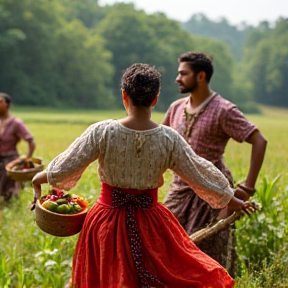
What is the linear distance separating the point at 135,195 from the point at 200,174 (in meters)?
0.35

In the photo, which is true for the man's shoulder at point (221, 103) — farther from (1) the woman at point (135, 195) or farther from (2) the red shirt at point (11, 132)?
(2) the red shirt at point (11, 132)

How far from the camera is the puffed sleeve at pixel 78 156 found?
8.61 ft

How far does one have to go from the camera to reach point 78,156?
8.66ft

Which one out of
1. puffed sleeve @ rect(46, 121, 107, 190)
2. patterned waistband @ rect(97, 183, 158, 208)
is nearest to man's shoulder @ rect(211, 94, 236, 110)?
patterned waistband @ rect(97, 183, 158, 208)

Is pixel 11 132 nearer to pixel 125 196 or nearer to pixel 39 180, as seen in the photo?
pixel 39 180

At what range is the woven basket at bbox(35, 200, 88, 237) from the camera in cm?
281

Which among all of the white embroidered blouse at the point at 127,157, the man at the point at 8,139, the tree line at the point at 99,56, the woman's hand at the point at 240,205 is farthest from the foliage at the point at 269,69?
the white embroidered blouse at the point at 127,157

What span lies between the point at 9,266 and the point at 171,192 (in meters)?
1.49

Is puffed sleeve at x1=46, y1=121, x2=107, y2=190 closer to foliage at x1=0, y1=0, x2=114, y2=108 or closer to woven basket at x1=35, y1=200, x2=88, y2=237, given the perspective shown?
woven basket at x1=35, y1=200, x2=88, y2=237

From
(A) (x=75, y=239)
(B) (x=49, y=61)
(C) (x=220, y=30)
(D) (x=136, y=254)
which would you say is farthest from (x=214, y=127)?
(C) (x=220, y=30)

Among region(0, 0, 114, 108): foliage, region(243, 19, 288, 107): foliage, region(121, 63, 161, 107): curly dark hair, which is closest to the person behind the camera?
region(121, 63, 161, 107): curly dark hair

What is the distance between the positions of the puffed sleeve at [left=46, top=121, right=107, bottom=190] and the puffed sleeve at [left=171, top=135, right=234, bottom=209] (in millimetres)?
387

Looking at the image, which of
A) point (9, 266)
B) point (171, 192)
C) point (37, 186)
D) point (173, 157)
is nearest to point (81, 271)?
point (37, 186)

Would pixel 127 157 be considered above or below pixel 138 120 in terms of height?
below
